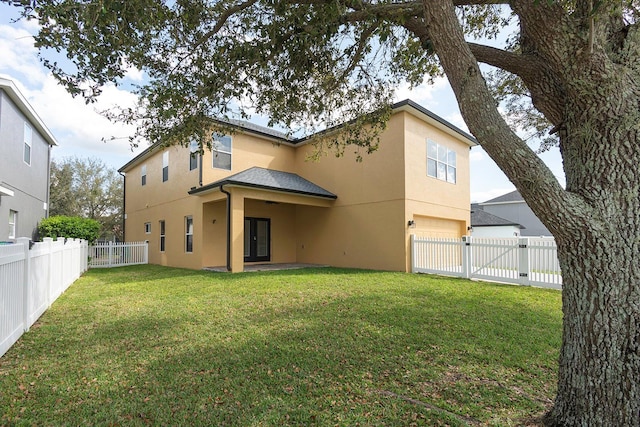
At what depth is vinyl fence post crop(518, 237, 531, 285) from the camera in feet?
30.2

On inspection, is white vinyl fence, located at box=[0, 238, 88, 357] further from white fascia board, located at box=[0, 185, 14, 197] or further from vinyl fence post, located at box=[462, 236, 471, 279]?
vinyl fence post, located at box=[462, 236, 471, 279]

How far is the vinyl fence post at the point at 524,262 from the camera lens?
30.2 feet

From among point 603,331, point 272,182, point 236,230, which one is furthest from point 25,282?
point 272,182

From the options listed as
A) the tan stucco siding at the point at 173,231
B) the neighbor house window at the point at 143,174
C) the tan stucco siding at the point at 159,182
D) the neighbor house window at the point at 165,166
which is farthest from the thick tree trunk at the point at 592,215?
the neighbor house window at the point at 143,174

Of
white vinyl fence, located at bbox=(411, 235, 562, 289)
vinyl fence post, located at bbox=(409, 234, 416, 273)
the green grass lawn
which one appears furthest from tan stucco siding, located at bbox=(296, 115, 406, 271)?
the green grass lawn

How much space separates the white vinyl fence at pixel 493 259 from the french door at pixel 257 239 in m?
6.77

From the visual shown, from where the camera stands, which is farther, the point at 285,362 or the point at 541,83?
the point at 285,362

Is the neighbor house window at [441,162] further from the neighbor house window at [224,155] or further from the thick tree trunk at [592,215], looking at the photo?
the thick tree trunk at [592,215]

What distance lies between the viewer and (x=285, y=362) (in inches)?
150

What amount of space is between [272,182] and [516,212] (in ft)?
84.8

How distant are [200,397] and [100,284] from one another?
8250mm

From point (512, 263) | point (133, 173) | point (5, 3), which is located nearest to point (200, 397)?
point (5, 3)

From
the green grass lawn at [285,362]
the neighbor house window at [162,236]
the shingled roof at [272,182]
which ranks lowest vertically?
the green grass lawn at [285,362]

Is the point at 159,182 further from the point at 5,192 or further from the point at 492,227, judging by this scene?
the point at 492,227
